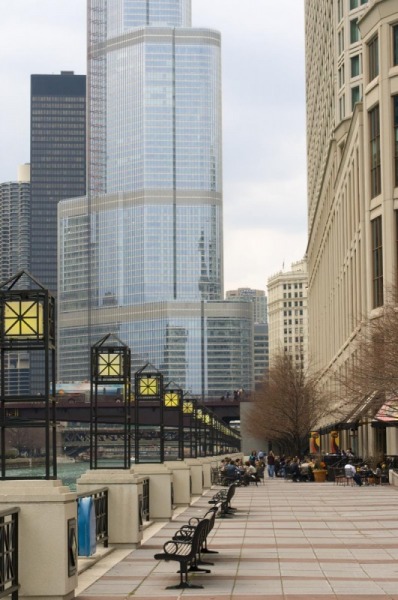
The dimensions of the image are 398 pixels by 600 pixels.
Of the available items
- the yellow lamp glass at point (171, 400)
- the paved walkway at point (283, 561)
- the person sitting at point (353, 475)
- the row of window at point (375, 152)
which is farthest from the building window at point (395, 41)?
the paved walkway at point (283, 561)

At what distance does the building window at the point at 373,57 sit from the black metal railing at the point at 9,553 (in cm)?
5333

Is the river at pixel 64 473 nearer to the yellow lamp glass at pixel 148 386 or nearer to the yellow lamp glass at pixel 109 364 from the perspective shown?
the yellow lamp glass at pixel 148 386

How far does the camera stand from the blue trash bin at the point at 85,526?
19.8 m

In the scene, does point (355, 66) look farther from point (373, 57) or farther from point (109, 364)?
point (109, 364)

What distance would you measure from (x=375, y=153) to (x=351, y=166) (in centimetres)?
1322

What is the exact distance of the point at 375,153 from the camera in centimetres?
6425

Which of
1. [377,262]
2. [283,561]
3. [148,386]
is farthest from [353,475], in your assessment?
[283,561]

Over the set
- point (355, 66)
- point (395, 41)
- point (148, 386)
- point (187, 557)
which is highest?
point (355, 66)

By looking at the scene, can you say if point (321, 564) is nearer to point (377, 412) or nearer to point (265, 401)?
point (377, 412)

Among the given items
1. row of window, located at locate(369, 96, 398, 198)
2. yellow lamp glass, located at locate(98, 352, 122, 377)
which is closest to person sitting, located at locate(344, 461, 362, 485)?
row of window, located at locate(369, 96, 398, 198)

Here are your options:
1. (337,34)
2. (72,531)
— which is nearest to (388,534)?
(72,531)

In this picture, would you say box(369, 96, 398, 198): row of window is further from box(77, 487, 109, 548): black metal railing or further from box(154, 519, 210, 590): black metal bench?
box(154, 519, 210, 590): black metal bench

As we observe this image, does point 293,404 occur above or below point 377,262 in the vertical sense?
below

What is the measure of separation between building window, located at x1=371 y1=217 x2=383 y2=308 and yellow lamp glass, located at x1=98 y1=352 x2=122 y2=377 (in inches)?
1477
